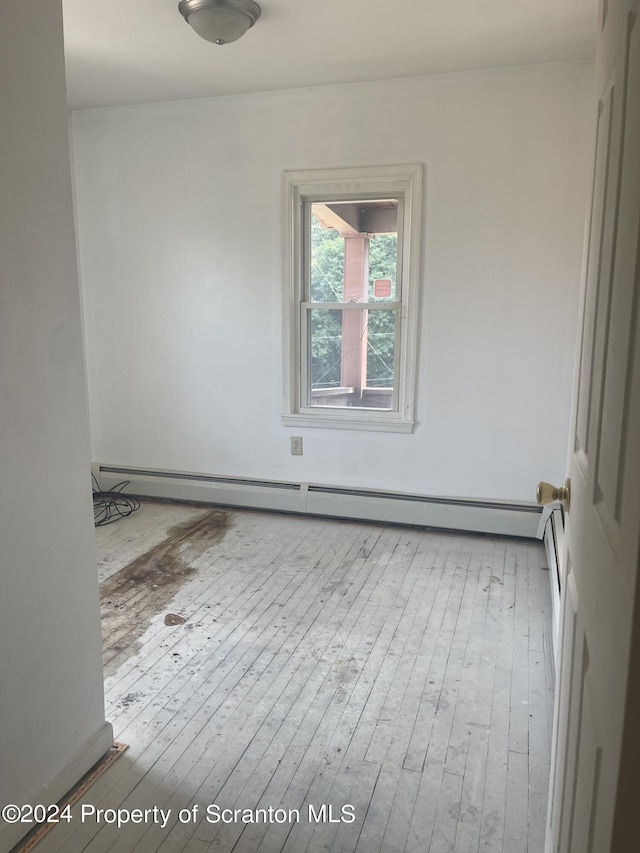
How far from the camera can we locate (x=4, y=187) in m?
1.35

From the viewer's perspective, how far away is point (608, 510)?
2.42 ft

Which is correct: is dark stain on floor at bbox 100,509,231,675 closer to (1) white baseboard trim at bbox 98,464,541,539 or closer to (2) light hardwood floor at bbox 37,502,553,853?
(2) light hardwood floor at bbox 37,502,553,853

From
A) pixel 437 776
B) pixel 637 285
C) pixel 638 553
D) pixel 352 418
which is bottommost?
pixel 437 776

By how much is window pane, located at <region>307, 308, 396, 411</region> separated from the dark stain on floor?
1.11 metres

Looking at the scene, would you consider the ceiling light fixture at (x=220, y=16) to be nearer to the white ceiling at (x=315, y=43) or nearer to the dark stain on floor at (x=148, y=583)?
the white ceiling at (x=315, y=43)

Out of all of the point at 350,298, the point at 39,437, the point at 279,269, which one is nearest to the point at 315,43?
the point at 279,269

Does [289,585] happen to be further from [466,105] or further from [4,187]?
[466,105]

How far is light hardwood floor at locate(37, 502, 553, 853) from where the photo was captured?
1.58 meters

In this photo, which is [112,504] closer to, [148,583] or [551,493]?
[148,583]

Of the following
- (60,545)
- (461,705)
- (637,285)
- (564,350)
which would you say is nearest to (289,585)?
(461,705)

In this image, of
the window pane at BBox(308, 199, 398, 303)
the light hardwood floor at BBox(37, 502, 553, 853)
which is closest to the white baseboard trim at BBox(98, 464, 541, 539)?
the light hardwood floor at BBox(37, 502, 553, 853)

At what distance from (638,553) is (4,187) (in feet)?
4.76

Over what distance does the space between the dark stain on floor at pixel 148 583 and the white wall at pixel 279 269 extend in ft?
1.89

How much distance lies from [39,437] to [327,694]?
1320 mm
